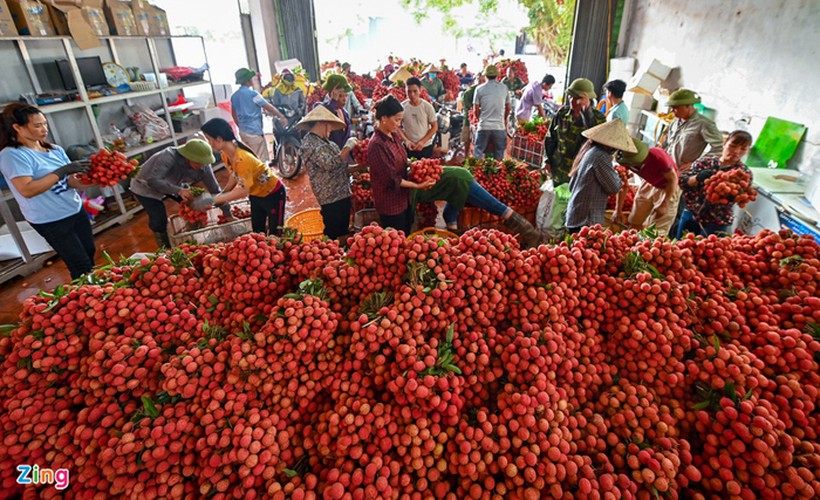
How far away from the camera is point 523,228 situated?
3.42 metres

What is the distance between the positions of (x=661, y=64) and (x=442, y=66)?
4.75 meters

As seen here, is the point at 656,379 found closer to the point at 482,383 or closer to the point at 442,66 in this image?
the point at 482,383

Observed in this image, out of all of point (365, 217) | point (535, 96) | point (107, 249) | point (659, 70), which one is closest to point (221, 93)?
point (107, 249)

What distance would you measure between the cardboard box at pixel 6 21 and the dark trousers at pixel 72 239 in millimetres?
2490

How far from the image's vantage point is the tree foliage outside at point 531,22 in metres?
12.6

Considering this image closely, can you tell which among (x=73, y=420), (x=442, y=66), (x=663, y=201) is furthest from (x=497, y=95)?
(x=73, y=420)

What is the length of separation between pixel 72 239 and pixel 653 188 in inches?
178

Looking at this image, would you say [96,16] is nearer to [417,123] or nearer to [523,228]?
[417,123]

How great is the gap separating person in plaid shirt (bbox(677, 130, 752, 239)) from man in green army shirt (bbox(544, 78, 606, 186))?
934 millimetres

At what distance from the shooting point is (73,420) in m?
1.16

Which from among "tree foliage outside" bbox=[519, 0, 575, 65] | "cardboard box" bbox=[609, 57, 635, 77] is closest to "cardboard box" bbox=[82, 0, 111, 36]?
"cardboard box" bbox=[609, 57, 635, 77]

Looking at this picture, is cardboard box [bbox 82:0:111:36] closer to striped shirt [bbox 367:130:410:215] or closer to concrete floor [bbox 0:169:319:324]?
concrete floor [bbox 0:169:319:324]

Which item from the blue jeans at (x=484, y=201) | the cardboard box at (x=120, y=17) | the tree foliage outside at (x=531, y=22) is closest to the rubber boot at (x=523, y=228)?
the blue jeans at (x=484, y=201)

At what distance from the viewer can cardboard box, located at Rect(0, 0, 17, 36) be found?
392 cm
